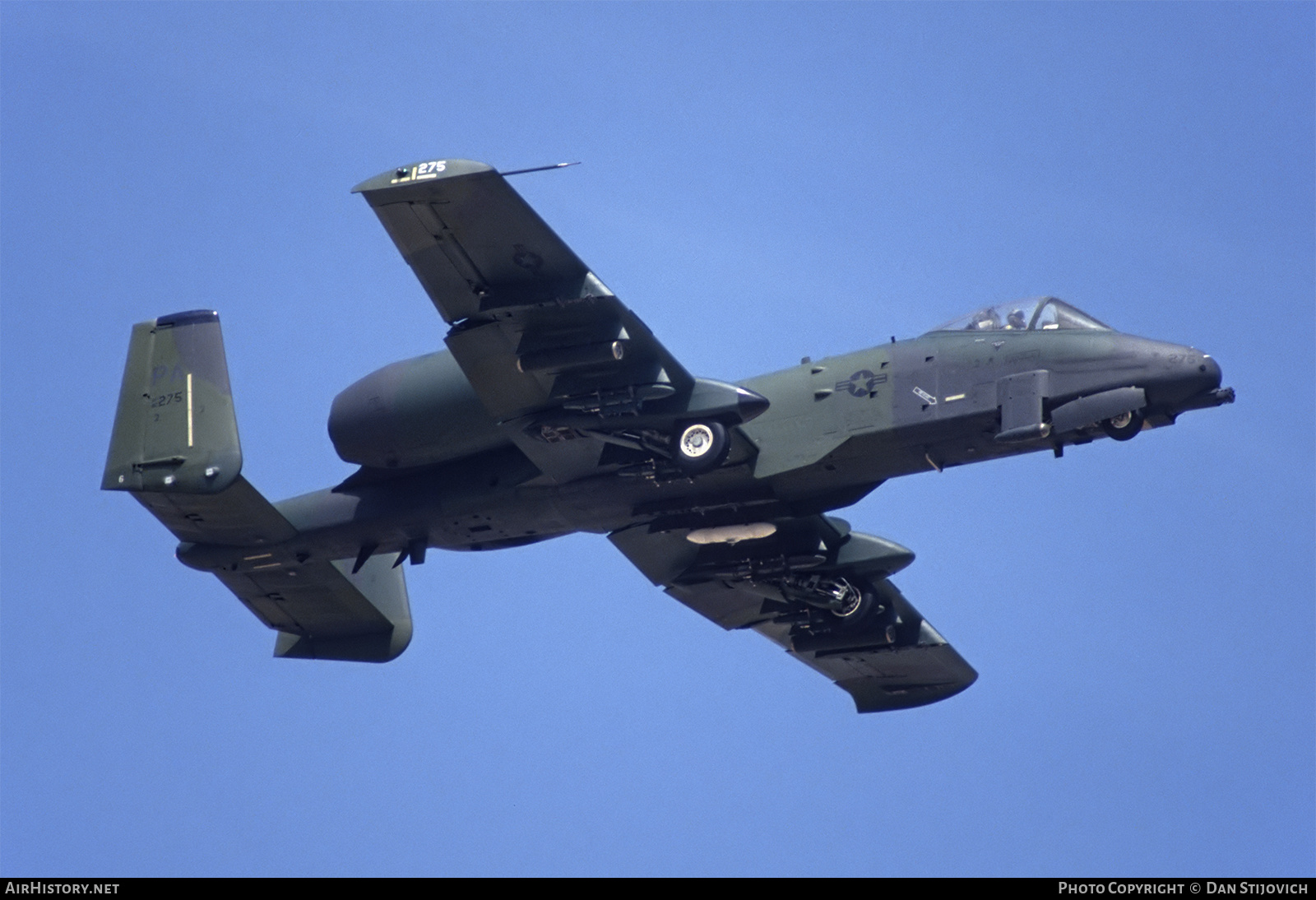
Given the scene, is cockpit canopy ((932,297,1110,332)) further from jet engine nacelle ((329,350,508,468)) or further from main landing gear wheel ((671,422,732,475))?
jet engine nacelle ((329,350,508,468))

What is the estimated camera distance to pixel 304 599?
118ft

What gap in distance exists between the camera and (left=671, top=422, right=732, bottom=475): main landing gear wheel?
30.6 m

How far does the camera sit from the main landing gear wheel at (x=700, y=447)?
100 ft

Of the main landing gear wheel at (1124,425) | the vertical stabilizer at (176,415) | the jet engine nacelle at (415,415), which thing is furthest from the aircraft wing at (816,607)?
the vertical stabilizer at (176,415)

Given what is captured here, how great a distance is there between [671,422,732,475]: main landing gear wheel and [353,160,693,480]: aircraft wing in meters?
0.64

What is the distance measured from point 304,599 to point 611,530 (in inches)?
236

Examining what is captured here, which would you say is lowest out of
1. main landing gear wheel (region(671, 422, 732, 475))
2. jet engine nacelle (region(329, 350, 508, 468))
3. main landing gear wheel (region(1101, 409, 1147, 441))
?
main landing gear wheel (region(671, 422, 732, 475))

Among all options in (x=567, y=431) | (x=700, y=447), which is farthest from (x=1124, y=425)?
(x=567, y=431)

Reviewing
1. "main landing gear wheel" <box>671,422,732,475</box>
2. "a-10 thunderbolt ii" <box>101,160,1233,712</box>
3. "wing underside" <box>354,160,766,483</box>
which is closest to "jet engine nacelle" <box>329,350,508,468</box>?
"a-10 thunderbolt ii" <box>101,160,1233,712</box>

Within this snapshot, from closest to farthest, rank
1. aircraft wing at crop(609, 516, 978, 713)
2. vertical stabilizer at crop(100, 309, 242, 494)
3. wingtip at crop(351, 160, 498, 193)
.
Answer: wingtip at crop(351, 160, 498, 193), vertical stabilizer at crop(100, 309, 242, 494), aircraft wing at crop(609, 516, 978, 713)

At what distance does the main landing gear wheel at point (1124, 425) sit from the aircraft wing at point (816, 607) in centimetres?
578

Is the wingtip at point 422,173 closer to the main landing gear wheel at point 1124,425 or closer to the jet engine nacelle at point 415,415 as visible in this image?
the jet engine nacelle at point 415,415
